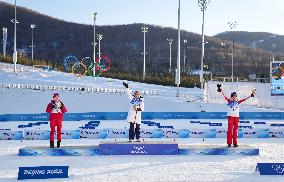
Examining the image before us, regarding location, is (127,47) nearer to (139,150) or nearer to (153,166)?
(139,150)

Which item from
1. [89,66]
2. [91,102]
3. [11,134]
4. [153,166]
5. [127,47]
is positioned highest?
[127,47]

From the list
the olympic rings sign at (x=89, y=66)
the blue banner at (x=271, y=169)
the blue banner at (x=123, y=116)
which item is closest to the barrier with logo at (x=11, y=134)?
the blue banner at (x=123, y=116)

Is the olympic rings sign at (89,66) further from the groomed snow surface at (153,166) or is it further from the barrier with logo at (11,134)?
the groomed snow surface at (153,166)

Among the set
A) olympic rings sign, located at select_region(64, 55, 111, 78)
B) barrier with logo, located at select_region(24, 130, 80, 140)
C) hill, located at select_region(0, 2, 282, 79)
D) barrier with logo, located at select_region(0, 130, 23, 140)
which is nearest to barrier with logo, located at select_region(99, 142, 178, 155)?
barrier with logo, located at select_region(24, 130, 80, 140)

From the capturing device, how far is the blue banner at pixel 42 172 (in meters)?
9.45

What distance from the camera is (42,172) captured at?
9500 millimetres

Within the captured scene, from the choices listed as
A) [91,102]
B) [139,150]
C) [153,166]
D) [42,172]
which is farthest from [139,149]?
[91,102]

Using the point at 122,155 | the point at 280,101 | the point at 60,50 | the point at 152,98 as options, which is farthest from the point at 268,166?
the point at 60,50

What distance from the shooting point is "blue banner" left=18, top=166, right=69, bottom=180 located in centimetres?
945

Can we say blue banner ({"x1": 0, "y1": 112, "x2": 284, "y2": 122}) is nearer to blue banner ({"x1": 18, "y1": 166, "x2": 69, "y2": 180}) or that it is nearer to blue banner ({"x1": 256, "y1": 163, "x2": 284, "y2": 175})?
blue banner ({"x1": 18, "y1": 166, "x2": 69, "y2": 180})

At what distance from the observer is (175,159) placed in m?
12.2

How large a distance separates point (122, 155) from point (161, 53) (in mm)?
154902

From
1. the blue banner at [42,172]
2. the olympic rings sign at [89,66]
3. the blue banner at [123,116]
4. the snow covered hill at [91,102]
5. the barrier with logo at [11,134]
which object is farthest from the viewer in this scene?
the olympic rings sign at [89,66]

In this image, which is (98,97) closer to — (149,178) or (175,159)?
(175,159)
